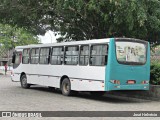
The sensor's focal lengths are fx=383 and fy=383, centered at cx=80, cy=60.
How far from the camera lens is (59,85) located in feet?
64.2

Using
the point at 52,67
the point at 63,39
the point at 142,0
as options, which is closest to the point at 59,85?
the point at 52,67

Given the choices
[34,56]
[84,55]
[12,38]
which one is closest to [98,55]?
[84,55]

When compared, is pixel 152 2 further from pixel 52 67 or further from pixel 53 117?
pixel 53 117

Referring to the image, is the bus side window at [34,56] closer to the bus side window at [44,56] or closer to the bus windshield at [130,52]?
the bus side window at [44,56]

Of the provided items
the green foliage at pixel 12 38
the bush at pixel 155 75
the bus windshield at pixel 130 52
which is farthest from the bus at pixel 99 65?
the green foliage at pixel 12 38

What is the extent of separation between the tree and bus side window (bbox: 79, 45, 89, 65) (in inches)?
70.4

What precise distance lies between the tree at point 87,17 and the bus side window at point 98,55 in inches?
77.2

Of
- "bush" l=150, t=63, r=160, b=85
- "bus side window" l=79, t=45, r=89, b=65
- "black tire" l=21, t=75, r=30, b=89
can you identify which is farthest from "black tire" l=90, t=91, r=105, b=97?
"black tire" l=21, t=75, r=30, b=89

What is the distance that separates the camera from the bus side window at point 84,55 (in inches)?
693

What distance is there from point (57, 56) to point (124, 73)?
4897 mm

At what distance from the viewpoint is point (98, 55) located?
16.8 metres

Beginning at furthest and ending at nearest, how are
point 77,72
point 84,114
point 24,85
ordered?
point 24,85
point 77,72
point 84,114

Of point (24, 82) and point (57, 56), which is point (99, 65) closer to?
point (57, 56)

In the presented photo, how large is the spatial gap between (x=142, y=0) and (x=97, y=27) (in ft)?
15.2
